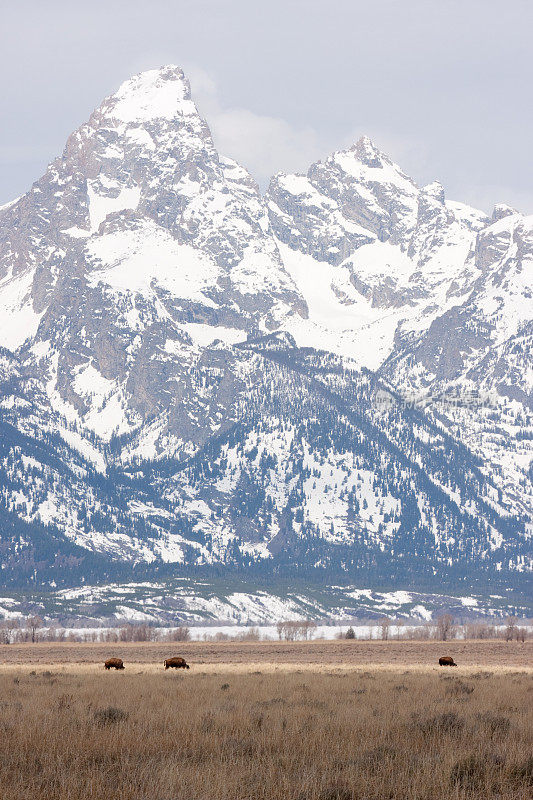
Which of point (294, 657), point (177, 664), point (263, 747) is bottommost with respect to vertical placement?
point (294, 657)

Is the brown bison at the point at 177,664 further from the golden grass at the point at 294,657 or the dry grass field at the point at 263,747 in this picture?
the dry grass field at the point at 263,747

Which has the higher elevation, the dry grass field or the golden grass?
the dry grass field

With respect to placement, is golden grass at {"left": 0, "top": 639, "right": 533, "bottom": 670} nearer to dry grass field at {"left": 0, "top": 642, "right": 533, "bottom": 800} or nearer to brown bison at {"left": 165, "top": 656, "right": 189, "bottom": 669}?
brown bison at {"left": 165, "top": 656, "right": 189, "bottom": 669}

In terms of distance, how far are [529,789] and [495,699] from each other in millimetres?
17657

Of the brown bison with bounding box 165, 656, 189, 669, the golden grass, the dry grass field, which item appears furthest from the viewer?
the golden grass

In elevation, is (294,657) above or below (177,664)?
below

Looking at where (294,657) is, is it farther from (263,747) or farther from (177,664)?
(263,747)

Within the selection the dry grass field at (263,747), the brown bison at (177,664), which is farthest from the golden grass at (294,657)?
the dry grass field at (263,747)

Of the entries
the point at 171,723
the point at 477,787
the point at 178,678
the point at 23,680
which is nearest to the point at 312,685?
the point at 178,678

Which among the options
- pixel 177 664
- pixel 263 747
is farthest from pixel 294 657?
pixel 263 747

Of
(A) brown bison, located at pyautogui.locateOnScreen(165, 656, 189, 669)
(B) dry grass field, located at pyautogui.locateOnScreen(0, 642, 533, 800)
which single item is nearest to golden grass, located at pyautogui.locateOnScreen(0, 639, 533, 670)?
(A) brown bison, located at pyautogui.locateOnScreen(165, 656, 189, 669)

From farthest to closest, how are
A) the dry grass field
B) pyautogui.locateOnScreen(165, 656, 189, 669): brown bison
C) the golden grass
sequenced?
the golden grass, pyautogui.locateOnScreen(165, 656, 189, 669): brown bison, the dry grass field

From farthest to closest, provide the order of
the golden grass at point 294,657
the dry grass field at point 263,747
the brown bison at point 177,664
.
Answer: the golden grass at point 294,657, the brown bison at point 177,664, the dry grass field at point 263,747

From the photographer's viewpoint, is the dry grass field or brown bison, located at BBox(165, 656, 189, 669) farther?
brown bison, located at BBox(165, 656, 189, 669)
